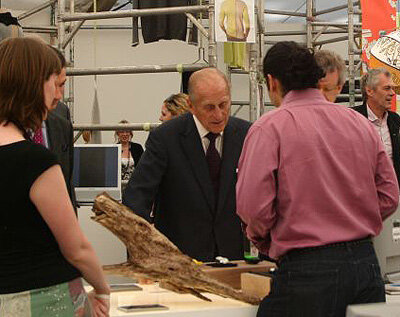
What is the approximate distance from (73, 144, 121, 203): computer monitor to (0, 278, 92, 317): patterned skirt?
12.9 ft

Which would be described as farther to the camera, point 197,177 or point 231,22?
point 231,22

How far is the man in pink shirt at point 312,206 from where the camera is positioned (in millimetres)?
2490

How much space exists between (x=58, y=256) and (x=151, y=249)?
2.17 ft

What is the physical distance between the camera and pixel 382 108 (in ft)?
18.5

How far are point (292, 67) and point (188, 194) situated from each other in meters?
1.06

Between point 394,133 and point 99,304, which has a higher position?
point 394,133

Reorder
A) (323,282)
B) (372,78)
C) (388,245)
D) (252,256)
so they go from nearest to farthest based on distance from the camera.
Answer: (323,282), (388,245), (252,256), (372,78)

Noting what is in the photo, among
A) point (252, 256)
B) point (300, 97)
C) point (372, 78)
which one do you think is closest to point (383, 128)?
point (372, 78)

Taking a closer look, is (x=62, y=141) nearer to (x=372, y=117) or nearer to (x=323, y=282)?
(x=323, y=282)

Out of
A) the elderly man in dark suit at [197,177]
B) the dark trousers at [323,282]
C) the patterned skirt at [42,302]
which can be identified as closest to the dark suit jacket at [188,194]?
the elderly man in dark suit at [197,177]

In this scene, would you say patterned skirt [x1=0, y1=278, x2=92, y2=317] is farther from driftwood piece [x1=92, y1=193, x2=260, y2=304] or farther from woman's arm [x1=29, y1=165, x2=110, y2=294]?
driftwood piece [x1=92, y1=193, x2=260, y2=304]

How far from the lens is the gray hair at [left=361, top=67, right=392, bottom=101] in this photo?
565cm

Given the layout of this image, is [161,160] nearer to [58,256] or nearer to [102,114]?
[58,256]

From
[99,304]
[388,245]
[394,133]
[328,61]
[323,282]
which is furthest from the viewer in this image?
[394,133]
